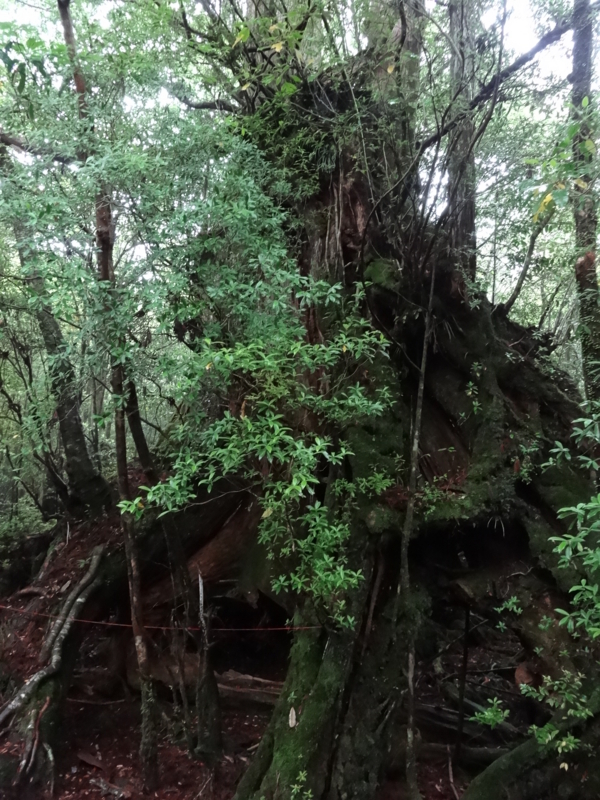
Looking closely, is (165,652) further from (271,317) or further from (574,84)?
(574,84)

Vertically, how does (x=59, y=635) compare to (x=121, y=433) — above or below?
below

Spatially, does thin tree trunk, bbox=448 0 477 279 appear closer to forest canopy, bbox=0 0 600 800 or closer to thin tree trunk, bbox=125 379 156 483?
forest canopy, bbox=0 0 600 800

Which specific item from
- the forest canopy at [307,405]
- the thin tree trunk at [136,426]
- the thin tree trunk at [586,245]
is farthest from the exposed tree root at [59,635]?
the thin tree trunk at [586,245]

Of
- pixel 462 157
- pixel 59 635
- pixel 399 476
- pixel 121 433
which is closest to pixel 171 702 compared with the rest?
pixel 59 635

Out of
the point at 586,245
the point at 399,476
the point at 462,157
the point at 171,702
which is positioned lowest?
the point at 171,702

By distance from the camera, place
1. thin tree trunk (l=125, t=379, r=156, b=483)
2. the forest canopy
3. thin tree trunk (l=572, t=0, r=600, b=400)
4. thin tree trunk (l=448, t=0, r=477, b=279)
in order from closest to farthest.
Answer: the forest canopy < thin tree trunk (l=125, t=379, r=156, b=483) < thin tree trunk (l=448, t=0, r=477, b=279) < thin tree trunk (l=572, t=0, r=600, b=400)

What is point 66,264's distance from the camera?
3.35 meters

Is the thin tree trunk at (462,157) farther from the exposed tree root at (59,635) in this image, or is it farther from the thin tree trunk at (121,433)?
the exposed tree root at (59,635)

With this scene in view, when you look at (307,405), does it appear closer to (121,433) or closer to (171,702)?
(121,433)

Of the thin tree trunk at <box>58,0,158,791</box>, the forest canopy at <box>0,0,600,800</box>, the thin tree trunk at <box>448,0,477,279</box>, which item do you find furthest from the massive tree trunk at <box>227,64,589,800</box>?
the thin tree trunk at <box>58,0,158,791</box>

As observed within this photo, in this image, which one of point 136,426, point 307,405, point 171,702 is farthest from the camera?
→ point 171,702

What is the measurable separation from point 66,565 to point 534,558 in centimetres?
507

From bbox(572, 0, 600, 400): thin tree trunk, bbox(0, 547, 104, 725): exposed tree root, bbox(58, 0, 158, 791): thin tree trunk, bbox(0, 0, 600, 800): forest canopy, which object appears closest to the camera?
bbox(0, 0, 600, 800): forest canopy

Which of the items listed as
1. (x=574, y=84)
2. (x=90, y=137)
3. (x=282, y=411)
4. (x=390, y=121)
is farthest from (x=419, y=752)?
(x=574, y=84)
